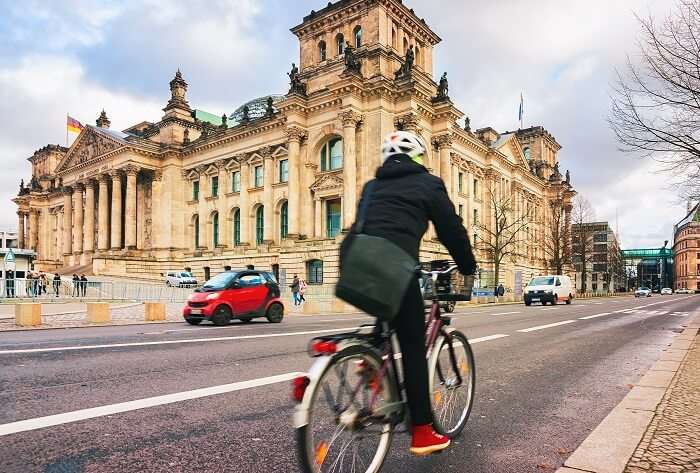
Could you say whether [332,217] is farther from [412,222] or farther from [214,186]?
[412,222]

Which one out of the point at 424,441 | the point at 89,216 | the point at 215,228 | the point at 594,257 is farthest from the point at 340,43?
the point at 594,257

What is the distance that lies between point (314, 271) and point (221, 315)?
27.6 meters

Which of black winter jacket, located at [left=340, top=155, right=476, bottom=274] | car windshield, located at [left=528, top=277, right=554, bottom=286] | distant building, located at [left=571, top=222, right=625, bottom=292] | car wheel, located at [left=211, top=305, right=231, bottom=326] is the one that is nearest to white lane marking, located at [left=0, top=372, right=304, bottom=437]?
black winter jacket, located at [left=340, top=155, right=476, bottom=274]

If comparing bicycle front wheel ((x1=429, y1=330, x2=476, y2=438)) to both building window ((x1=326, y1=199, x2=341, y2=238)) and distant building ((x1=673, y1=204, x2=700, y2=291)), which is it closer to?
building window ((x1=326, y1=199, x2=341, y2=238))

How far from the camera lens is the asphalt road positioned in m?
3.29

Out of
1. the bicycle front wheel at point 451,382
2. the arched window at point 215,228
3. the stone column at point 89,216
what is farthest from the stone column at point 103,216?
the bicycle front wheel at point 451,382

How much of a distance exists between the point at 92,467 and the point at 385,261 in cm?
216

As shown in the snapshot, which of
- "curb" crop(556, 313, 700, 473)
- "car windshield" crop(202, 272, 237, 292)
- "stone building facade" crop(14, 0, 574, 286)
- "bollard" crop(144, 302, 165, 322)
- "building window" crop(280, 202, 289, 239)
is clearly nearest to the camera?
"curb" crop(556, 313, 700, 473)

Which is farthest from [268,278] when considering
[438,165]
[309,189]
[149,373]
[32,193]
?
[32,193]

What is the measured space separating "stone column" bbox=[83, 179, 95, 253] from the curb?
6696cm

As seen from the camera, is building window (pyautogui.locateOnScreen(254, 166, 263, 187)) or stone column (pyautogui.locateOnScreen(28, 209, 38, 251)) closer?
building window (pyautogui.locateOnScreen(254, 166, 263, 187))

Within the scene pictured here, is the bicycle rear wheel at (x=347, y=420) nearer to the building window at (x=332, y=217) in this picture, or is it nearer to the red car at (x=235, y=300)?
the red car at (x=235, y=300)

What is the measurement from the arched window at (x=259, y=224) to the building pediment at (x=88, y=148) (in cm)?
1849

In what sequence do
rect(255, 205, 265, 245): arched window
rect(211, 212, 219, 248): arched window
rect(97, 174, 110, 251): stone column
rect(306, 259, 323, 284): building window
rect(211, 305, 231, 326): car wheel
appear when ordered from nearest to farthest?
1. rect(211, 305, 231, 326): car wheel
2. rect(306, 259, 323, 284): building window
3. rect(255, 205, 265, 245): arched window
4. rect(211, 212, 219, 248): arched window
5. rect(97, 174, 110, 251): stone column
